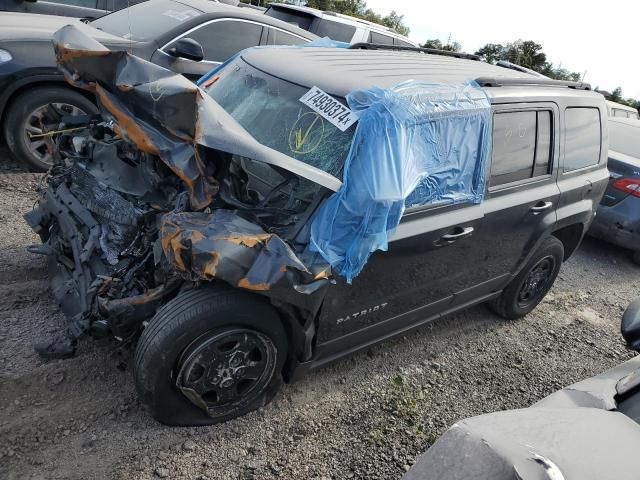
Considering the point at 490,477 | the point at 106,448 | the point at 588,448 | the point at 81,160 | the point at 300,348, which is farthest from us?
the point at 81,160

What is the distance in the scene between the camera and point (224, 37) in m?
5.46

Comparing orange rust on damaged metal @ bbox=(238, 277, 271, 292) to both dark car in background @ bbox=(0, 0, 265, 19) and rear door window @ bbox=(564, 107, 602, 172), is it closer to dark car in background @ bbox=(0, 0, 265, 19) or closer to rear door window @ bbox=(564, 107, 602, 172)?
rear door window @ bbox=(564, 107, 602, 172)

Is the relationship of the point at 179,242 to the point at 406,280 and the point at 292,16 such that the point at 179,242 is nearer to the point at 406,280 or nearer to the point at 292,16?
the point at 406,280

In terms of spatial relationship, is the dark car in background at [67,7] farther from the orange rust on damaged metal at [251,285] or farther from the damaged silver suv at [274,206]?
the orange rust on damaged metal at [251,285]

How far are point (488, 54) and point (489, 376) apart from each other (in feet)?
81.4

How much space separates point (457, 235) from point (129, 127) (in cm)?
201

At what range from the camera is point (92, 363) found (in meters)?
2.97

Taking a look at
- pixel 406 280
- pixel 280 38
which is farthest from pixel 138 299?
pixel 280 38

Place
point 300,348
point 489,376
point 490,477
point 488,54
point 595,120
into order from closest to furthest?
1. point 490,477
2. point 300,348
3. point 489,376
4. point 595,120
5. point 488,54

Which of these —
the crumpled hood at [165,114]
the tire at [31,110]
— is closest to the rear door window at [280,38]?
the tire at [31,110]

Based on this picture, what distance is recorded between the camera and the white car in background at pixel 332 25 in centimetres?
810

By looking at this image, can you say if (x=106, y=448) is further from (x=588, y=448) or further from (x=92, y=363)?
(x=588, y=448)

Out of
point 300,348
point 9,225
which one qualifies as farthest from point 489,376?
point 9,225

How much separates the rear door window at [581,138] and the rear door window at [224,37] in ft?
11.7
